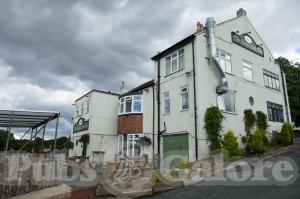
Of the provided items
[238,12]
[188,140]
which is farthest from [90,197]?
[238,12]

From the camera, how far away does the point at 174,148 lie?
19562mm

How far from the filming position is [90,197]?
34.0 ft

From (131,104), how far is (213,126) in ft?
28.8

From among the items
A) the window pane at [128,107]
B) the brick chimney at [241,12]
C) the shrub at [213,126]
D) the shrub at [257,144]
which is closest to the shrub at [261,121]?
the shrub at [257,144]

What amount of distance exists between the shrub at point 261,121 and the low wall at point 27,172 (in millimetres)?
15541

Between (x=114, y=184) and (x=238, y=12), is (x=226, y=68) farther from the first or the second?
(x=114, y=184)

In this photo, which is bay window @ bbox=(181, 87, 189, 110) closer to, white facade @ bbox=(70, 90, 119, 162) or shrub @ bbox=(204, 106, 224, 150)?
shrub @ bbox=(204, 106, 224, 150)

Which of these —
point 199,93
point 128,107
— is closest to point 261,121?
point 199,93

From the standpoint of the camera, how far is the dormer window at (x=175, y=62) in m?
20.9

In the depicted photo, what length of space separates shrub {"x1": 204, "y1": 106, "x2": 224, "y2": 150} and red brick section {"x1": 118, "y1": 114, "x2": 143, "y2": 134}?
687cm

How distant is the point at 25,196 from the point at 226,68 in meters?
16.2

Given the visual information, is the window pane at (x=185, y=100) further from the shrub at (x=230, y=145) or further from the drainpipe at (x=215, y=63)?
the shrub at (x=230, y=145)

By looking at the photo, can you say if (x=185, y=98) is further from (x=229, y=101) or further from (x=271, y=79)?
(x=271, y=79)

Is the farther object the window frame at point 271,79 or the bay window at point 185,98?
the window frame at point 271,79
